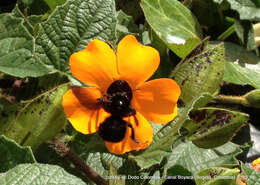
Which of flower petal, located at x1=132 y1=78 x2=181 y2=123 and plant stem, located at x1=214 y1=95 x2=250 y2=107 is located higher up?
flower petal, located at x1=132 y1=78 x2=181 y2=123

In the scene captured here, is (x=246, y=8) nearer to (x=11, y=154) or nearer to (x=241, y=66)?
(x=241, y=66)

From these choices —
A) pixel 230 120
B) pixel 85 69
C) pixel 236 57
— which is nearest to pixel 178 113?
pixel 230 120

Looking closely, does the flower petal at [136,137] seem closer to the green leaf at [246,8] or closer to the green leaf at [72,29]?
the green leaf at [72,29]

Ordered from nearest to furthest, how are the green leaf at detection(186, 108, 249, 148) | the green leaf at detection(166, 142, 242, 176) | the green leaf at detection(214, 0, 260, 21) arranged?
1. the green leaf at detection(186, 108, 249, 148)
2. the green leaf at detection(166, 142, 242, 176)
3. the green leaf at detection(214, 0, 260, 21)

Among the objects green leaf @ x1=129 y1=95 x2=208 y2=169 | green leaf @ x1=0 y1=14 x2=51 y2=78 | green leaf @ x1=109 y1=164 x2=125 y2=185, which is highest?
green leaf @ x1=0 y1=14 x2=51 y2=78

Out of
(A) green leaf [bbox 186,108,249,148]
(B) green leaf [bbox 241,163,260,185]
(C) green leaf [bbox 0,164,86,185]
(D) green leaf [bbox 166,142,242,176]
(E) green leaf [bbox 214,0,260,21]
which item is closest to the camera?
(C) green leaf [bbox 0,164,86,185]

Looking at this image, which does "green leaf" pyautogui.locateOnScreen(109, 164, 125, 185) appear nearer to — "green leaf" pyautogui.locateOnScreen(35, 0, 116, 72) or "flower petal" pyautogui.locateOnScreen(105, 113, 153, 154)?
"flower petal" pyautogui.locateOnScreen(105, 113, 153, 154)

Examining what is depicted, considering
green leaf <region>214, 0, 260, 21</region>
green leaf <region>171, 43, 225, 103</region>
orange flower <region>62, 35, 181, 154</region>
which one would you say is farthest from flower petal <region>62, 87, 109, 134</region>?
green leaf <region>214, 0, 260, 21</region>
